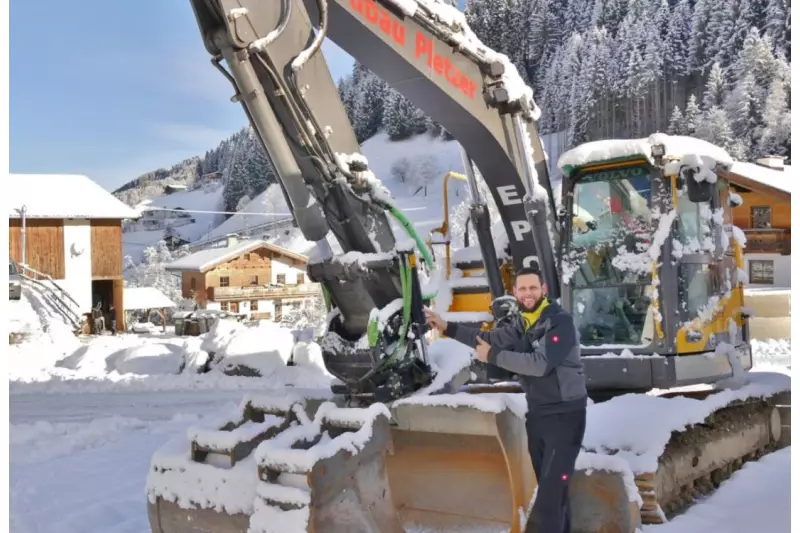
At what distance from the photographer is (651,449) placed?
391 cm

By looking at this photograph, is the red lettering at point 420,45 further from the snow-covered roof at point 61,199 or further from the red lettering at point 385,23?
the snow-covered roof at point 61,199

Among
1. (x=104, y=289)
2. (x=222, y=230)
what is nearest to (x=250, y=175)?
(x=222, y=230)

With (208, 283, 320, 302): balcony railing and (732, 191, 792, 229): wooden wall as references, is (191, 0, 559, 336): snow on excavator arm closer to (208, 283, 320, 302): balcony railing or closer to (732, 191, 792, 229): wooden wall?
(732, 191, 792, 229): wooden wall

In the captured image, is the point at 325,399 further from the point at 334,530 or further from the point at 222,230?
the point at 222,230

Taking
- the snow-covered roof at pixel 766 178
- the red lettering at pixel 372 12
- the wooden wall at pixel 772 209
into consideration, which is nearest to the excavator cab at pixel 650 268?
the red lettering at pixel 372 12

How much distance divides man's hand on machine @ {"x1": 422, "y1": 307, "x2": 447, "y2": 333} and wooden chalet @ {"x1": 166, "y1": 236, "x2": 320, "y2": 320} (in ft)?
104

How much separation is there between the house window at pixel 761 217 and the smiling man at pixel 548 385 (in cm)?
2560

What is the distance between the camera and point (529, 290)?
3303mm

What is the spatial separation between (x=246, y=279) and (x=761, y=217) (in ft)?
77.0

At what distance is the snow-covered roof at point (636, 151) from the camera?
5.06 metres

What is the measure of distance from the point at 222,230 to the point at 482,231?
2639 inches

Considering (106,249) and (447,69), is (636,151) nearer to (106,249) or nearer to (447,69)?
(447,69)

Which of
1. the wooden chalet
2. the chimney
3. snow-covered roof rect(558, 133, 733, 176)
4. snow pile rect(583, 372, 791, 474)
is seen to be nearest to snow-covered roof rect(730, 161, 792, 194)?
the chimney

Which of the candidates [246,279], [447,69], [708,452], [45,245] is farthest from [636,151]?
[246,279]
